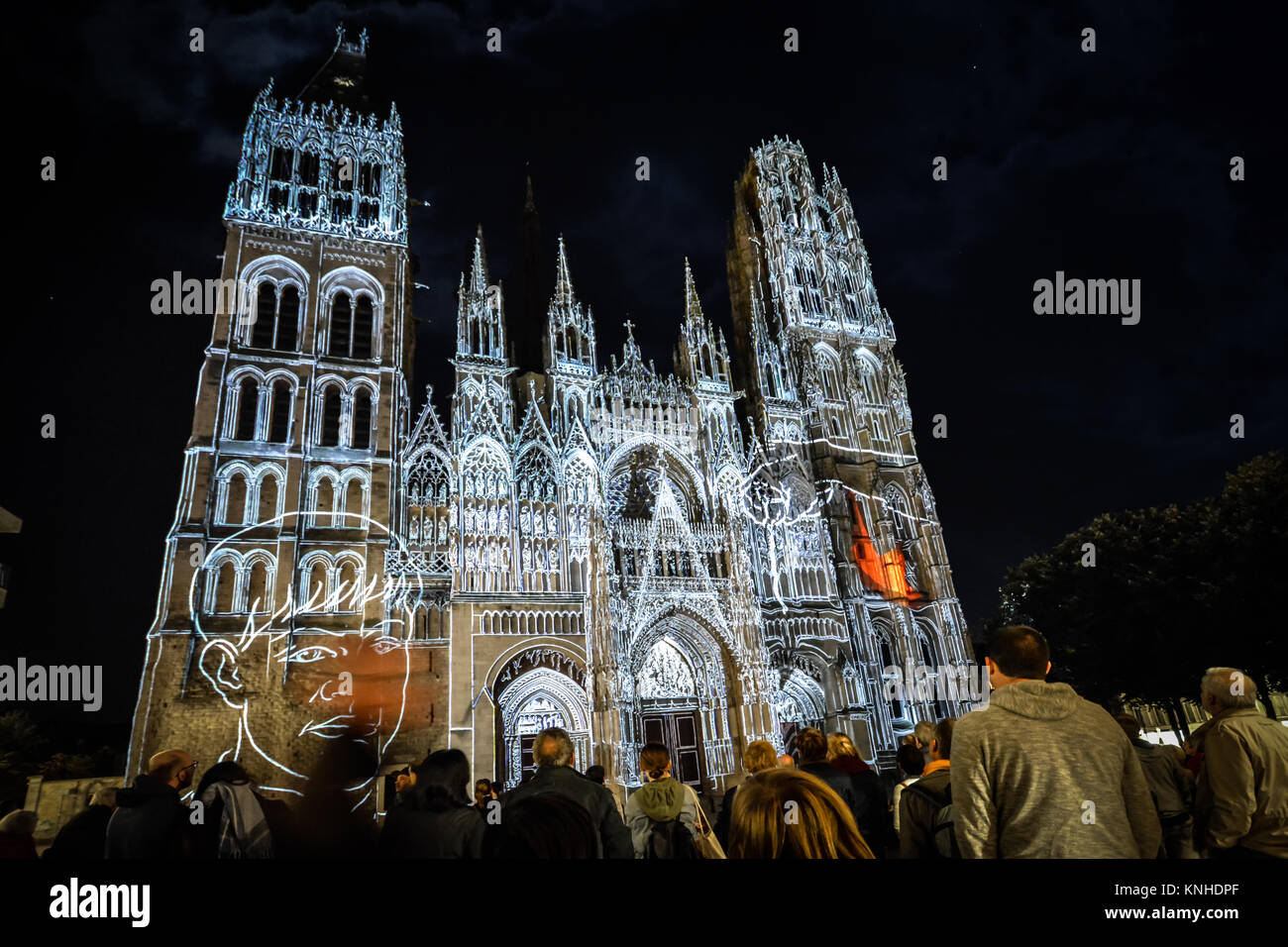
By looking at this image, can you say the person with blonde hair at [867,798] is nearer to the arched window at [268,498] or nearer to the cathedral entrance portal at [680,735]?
the cathedral entrance portal at [680,735]

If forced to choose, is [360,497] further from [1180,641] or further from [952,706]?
[1180,641]

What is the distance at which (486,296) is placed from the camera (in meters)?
30.3

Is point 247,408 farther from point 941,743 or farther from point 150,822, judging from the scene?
point 941,743

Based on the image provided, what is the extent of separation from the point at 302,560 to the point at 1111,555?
31.9 metres

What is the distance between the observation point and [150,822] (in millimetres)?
4977

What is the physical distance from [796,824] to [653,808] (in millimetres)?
2747

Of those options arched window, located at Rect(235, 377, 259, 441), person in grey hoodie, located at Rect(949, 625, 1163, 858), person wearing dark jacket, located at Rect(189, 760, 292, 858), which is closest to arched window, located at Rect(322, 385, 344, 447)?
arched window, located at Rect(235, 377, 259, 441)

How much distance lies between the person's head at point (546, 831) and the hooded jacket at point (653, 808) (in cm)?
174

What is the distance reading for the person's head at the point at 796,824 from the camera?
286 centimetres

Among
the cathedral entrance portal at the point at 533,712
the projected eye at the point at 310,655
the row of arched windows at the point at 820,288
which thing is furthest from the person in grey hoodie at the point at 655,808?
the row of arched windows at the point at 820,288

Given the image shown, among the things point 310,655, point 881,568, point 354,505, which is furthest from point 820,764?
point 881,568

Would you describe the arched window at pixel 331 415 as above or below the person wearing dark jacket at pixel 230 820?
above
